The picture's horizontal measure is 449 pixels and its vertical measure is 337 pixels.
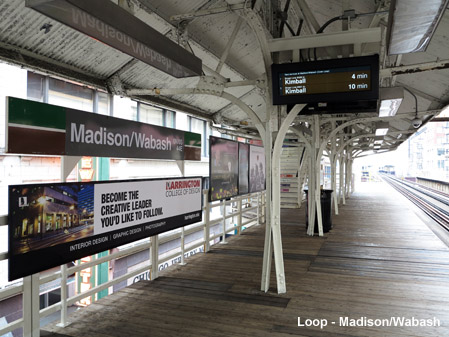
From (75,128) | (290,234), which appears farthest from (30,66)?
(290,234)

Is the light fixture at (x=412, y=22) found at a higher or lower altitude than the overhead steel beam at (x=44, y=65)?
lower

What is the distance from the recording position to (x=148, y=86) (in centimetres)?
746

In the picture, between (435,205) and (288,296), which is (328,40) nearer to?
(288,296)

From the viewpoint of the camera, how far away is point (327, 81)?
4172 mm

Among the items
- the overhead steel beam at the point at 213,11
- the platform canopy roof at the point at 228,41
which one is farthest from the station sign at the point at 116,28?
the overhead steel beam at the point at 213,11

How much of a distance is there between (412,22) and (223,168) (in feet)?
16.7

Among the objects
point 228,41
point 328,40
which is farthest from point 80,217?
point 228,41

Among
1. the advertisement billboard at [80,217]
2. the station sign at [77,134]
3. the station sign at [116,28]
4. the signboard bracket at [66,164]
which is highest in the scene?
the station sign at [116,28]

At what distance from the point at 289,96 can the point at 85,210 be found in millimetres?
2728

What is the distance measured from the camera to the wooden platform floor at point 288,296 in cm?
358

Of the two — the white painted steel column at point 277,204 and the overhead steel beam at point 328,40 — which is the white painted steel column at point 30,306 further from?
the overhead steel beam at point 328,40

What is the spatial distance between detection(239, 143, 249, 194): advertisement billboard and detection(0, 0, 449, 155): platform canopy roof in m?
1.80

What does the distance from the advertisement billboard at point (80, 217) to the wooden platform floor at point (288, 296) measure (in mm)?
788

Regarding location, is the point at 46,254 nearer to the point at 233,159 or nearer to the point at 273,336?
the point at 273,336
